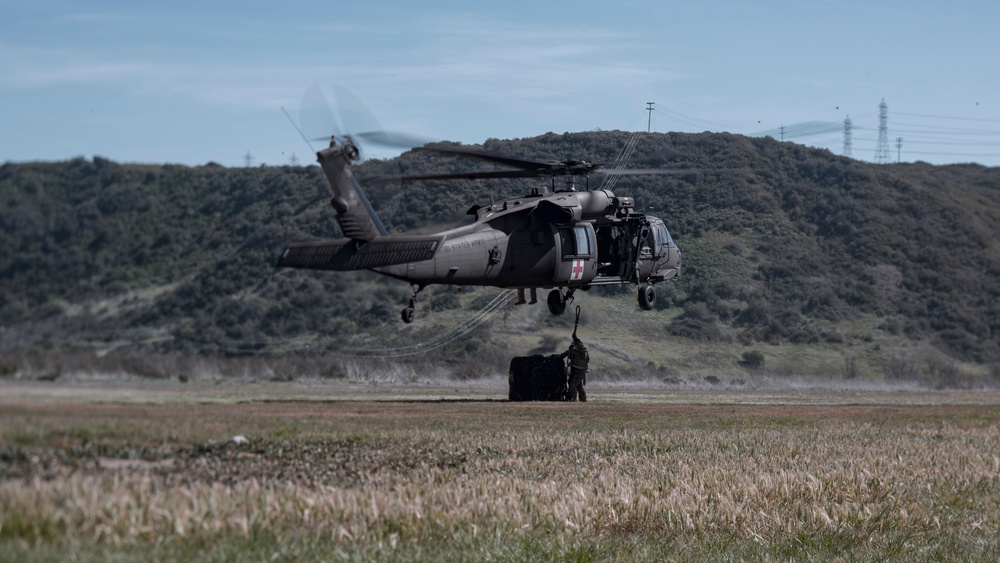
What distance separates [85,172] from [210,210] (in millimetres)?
12925

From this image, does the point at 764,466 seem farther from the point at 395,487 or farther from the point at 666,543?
the point at 395,487

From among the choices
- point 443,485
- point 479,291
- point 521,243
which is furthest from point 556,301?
point 443,485

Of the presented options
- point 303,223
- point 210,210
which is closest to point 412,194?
point 303,223

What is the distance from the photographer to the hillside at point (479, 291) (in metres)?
7.30

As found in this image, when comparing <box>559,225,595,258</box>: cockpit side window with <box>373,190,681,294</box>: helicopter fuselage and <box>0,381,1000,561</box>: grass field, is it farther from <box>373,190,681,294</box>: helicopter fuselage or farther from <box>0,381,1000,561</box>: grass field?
<box>0,381,1000,561</box>: grass field

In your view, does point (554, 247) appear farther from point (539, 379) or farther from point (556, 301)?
point (539, 379)

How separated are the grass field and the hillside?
682 millimetres

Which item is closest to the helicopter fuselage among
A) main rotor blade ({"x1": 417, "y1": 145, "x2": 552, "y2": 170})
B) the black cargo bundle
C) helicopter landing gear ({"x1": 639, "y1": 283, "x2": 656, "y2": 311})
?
helicopter landing gear ({"x1": 639, "y1": 283, "x2": 656, "y2": 311})

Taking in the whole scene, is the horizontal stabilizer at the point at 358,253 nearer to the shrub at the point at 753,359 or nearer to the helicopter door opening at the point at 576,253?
the helicopter door opening at the point at 576,253

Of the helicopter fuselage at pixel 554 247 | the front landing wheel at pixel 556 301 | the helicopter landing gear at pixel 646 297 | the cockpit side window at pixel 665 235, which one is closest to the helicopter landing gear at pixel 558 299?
the front landing wheel at pixel 556 301

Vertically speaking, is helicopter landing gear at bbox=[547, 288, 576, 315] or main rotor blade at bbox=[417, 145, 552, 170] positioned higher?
main rotor blade at bbox=[417, 145, 552, 170]

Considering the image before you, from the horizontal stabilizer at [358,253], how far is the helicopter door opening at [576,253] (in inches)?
210

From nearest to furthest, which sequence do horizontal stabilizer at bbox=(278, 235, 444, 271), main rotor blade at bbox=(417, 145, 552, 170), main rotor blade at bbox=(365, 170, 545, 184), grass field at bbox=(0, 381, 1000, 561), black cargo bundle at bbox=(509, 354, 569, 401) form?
grass field at bbox=(0, 381, 1000, 561)
horizontal stabilizer at bbox=(278, 235, 444, 271)
main rotor blade at bbox=(365, 170, 545, 184)
main rotor blade at bbox=(417, 145, 552, 170)
black cargo bundle at bbox=(509, 354, 569, 401)

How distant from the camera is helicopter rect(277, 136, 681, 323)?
2241cm
